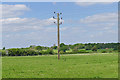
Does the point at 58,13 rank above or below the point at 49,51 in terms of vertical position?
above

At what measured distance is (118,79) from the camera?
572 inches

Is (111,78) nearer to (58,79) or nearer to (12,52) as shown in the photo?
(58,79)

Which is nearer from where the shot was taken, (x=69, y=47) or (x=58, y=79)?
(x=58, y=79)

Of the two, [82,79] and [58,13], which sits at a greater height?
[58,13]

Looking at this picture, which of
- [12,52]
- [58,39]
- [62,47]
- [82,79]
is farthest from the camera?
[62,47]

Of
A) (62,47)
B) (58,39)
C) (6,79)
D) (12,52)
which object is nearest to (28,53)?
(12,52)

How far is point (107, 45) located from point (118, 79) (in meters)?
135

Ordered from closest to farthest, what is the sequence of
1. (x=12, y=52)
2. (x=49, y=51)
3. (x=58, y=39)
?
(x=58, y=39), (x=12, y=52), (x=49, y=51)

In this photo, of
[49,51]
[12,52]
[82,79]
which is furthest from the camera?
[49,51]

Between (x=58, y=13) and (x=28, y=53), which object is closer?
(x=58, y=13)

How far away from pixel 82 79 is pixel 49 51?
334ft

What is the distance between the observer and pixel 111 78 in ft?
48.2

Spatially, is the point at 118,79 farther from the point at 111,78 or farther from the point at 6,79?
the point at 6,79

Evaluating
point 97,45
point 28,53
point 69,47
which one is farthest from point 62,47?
point 28,53
